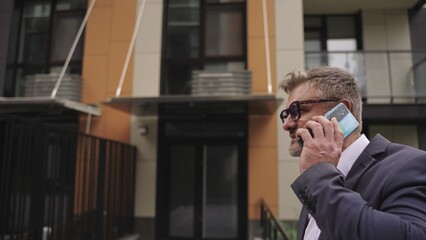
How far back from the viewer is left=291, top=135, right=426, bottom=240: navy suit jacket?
87 centimetres

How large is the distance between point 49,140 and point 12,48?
12.4ft

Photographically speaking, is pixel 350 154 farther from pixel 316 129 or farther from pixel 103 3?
pixel 103 3

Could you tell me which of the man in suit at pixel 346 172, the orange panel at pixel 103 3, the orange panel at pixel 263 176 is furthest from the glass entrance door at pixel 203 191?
the man in suit at pixel 346 172

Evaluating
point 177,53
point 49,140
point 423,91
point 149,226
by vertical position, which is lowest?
point 149,226

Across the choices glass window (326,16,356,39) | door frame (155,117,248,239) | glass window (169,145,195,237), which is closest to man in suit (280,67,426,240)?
door frame (155,117,248,239)

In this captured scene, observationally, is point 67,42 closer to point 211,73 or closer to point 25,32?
point 25,32

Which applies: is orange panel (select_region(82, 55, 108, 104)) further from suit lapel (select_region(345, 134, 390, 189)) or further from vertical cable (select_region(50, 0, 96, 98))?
suit lapel (select_region(345, 134, 390, 189))

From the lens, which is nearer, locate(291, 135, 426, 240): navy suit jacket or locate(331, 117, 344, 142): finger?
locate(291, 135, 426, 240): navy suit jacket

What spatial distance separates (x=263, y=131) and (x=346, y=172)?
5.74 metres

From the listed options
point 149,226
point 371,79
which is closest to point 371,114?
point 371,79

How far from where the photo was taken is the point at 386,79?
771 centimetres

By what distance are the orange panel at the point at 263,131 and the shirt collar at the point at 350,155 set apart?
5653mm

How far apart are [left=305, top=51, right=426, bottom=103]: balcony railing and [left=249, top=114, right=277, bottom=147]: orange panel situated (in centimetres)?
171

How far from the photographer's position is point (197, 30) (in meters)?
7.56
